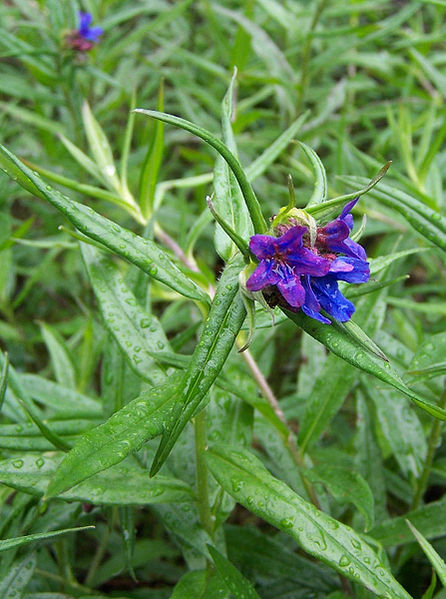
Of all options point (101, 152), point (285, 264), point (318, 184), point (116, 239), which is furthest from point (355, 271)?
point (101, 152)

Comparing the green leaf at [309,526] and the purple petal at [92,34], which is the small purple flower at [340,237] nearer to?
the green leaf at [309,526]

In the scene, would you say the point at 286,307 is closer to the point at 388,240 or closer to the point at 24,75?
the point at 388,240

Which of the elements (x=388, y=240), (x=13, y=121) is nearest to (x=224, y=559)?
(x=388, y=240)

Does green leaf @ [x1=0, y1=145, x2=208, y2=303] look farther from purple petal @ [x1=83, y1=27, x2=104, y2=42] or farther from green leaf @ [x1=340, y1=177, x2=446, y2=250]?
purple petal @ [x1=83, y1=27, x2=104, y2=42]

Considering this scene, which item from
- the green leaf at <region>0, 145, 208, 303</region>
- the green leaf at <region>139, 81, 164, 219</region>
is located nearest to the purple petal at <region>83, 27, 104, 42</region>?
the green leaf at <region>139, 81, 164, 219</region>

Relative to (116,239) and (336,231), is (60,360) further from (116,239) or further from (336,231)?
(336,231)

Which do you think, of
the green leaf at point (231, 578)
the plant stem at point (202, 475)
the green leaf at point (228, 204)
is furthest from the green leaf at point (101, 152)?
the green leaf at point (231, 578)
